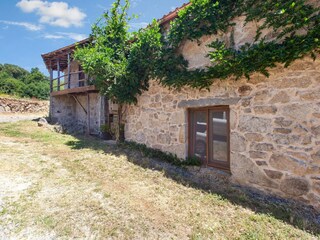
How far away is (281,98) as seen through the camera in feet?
12.4

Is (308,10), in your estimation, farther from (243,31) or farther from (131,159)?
(131,159)

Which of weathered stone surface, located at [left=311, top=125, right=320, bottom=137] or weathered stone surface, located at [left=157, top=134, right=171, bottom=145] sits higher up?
weathered stone surface, located at [left=311, top=125, right=320, bottom=137]

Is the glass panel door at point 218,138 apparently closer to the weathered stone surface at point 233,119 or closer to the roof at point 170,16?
the weathered stone surface at point 233,119

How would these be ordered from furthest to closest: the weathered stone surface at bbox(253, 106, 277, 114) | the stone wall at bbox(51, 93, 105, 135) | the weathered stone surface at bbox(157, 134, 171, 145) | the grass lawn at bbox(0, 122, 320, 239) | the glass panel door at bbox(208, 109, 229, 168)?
the stone wall at bbox(51, 93, 105, 135) → the weathered stone surface at bbox(157, 134, 171, 145) → the glass panel door at bbox(208, 109, 229, 168) → the weathered stone surface at bbox(253, 106, 277, 114) → the grass lawn at bbox(0, 122, 320, 239)

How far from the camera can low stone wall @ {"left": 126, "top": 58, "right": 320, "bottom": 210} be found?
3.45 meters

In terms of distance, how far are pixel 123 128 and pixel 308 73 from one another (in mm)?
6459

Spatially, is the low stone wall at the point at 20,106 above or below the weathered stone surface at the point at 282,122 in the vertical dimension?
above

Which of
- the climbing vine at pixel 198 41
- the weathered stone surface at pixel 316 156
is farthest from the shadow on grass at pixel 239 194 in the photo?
the climbing vine at pixel 198 41

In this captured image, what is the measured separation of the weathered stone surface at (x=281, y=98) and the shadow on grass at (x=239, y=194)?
188 centimetres

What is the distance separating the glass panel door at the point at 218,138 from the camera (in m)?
4.84

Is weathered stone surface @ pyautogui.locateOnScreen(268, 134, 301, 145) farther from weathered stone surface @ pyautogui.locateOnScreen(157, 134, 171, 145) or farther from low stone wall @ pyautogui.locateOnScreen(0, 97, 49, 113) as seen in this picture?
low stone wall @ pyautogui.locateOnScreen(0, 97, 49, 113)

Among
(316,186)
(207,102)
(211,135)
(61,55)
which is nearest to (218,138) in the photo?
(211,135)

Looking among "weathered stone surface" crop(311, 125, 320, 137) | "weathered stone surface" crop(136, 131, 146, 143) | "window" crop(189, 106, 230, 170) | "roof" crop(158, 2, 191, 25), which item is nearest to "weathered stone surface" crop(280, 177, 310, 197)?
"weathered stone surface" crop(311, 125, 320, 137)

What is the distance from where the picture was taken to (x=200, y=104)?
5.15m
